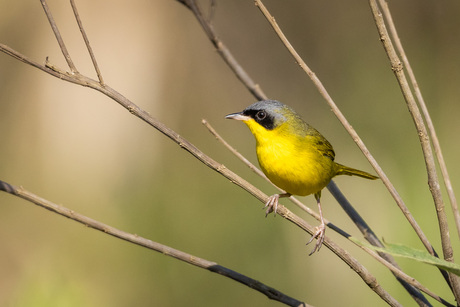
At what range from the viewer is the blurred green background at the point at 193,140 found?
9.25ft

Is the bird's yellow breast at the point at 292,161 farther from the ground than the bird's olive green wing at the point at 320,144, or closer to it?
closer to it

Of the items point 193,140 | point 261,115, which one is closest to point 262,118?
point 261,115

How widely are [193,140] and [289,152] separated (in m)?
1.91

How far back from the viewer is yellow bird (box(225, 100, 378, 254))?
1990 millimetres

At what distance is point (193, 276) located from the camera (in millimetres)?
2850

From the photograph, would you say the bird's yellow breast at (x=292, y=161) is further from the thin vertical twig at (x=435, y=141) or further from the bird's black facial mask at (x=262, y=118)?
the thin vertical twig at (x=435, y=141)

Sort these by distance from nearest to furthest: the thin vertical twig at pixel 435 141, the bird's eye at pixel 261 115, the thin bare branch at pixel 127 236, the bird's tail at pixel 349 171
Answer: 1. the thin bare branch at pixel 127 236
2. the thin vertical twig at pixel 435 141
3. the bird's eye at pixel 261 115
4. the bird's tail at pixel 349 171

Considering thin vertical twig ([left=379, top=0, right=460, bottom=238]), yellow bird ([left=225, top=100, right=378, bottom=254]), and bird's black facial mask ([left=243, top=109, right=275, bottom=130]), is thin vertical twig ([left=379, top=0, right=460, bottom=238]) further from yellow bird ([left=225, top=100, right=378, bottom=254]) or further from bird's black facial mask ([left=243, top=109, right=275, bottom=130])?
bird's black facial mask ([left=243, top=109, right=275, bottom=130])

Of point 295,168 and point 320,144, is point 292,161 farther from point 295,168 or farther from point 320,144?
point 320,144

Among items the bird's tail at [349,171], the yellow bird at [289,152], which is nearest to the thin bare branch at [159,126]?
the yellow bird at [289,152]

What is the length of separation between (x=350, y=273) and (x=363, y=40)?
1695 mm

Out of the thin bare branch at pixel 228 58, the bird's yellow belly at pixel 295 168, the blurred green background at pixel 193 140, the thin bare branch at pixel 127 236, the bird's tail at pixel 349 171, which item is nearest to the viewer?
the thin bare branch at pixel 127 236

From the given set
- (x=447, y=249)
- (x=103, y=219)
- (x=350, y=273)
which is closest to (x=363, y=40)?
(x=350, y=273)

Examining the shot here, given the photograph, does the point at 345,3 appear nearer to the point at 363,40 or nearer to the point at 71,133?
the point at 363,40
